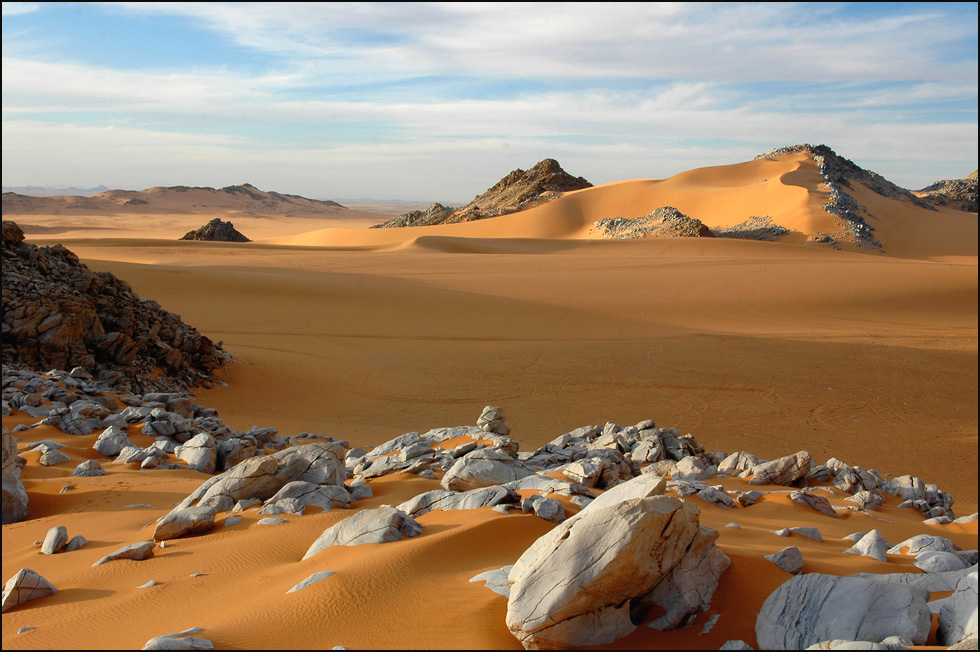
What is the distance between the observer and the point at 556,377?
13266 mm

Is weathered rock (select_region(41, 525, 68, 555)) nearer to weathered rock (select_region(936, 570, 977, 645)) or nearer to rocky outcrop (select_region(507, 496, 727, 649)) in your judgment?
rocky outcrop (select_region(507, 496, 727, 649))

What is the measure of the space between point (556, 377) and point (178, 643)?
10.7 metres

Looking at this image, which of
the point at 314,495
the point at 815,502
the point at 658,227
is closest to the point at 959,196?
the point at 658,227

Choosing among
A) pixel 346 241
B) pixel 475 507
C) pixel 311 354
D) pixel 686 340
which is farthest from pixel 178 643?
pixel 346 241

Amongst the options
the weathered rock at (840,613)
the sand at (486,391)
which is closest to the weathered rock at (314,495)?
the sand at (486,391)

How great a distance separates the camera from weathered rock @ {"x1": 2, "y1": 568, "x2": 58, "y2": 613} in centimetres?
371

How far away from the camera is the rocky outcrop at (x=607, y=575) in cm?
292

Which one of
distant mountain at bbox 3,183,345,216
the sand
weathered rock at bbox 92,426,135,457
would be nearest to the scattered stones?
the sand

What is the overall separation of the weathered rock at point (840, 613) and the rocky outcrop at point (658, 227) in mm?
33158

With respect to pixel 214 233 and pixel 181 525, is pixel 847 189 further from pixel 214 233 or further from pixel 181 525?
pixel 181 525

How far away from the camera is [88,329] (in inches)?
437

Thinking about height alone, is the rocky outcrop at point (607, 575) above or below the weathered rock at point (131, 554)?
above

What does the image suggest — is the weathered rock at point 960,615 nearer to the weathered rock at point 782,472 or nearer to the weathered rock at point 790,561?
the weathered rock at point 790,561

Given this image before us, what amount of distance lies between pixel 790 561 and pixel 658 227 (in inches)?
1447
